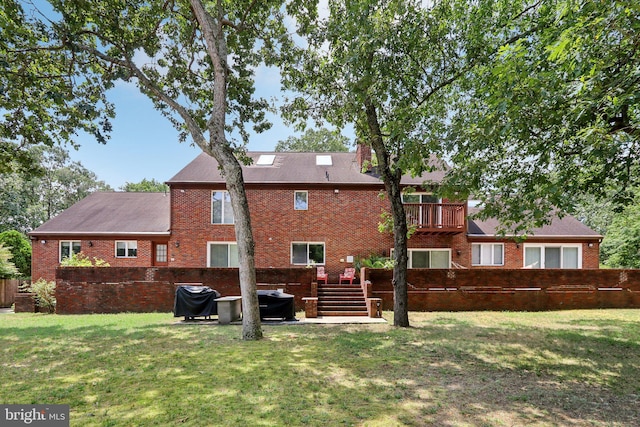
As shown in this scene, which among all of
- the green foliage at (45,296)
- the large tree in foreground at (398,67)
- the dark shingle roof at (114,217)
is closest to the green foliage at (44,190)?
the dark shingle roof at (114,217)

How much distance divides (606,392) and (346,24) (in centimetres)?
901

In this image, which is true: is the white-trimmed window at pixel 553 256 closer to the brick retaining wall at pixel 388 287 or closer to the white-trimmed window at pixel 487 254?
the white-trimmed window at pixel 487 254

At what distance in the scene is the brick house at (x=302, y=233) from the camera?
58.1 ft

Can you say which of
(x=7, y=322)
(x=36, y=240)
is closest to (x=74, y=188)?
(x=36, y=240)

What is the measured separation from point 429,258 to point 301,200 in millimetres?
7021

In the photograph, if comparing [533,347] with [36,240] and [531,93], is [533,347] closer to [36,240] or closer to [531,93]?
[531,93]

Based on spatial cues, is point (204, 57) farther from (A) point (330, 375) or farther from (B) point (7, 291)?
(B) point (7, 291)

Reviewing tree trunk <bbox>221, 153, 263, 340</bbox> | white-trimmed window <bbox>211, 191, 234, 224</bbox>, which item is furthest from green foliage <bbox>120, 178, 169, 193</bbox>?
tree trunk <bbox>221, 153, 263, 340</bbox>

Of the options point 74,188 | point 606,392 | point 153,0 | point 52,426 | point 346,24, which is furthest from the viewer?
point 74,188

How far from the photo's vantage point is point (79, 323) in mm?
11758

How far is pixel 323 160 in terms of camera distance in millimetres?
20781

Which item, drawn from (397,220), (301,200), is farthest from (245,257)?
(301,200)

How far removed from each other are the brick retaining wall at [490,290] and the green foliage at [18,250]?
74.3ft

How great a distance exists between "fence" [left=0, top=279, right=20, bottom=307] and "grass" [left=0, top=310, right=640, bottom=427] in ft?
35.5
